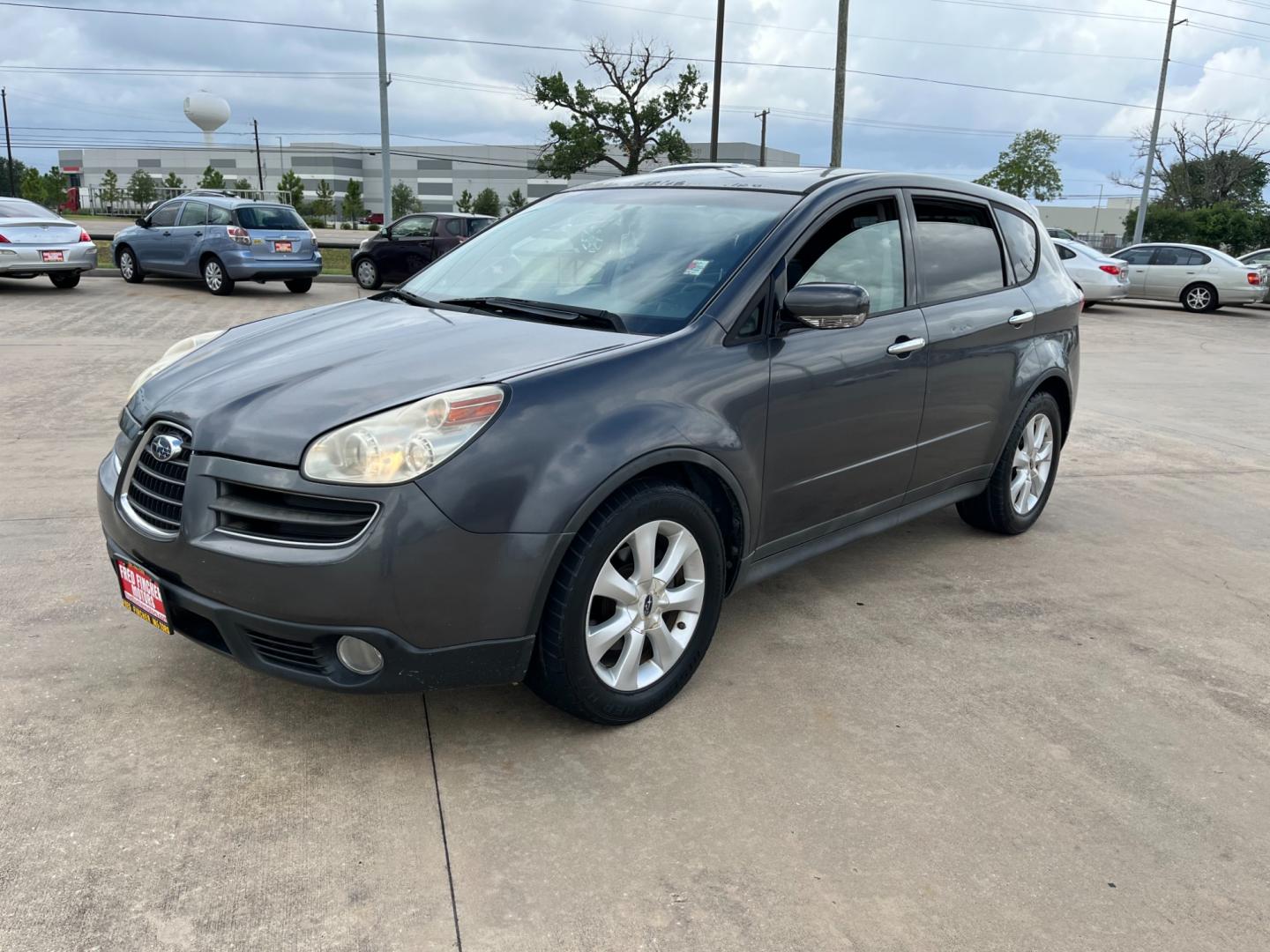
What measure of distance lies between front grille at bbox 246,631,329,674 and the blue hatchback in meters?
14.1

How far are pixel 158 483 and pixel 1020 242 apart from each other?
4.03 meters

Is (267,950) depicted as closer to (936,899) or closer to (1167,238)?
(936,899)

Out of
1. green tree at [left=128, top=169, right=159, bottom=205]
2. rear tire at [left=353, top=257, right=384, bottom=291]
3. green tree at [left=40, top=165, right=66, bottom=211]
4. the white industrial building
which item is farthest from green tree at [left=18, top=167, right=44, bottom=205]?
rear tire at [left=353, top=257, right=384, bottom=291]

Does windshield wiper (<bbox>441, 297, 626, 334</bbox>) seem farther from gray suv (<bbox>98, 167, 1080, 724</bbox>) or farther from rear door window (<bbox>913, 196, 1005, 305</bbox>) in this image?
rear door window (<bbox>913, 196, 1005, 305</bbox>)

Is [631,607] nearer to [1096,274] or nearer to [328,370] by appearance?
[328,370]

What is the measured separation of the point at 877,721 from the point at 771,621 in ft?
2.69

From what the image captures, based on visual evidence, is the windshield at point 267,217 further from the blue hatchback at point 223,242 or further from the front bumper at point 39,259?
the front bumper at point 39,259

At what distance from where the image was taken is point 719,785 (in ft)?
9.23

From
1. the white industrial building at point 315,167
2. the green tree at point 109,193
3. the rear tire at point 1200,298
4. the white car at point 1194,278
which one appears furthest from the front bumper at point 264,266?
the white industrial building at point 315,167

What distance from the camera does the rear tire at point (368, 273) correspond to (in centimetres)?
1925

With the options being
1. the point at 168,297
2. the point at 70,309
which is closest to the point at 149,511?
the point at 70,309

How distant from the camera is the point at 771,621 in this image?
13.0 feet

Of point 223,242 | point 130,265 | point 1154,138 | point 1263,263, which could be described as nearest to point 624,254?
point 223,242

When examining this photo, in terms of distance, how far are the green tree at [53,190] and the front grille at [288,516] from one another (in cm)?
9340
